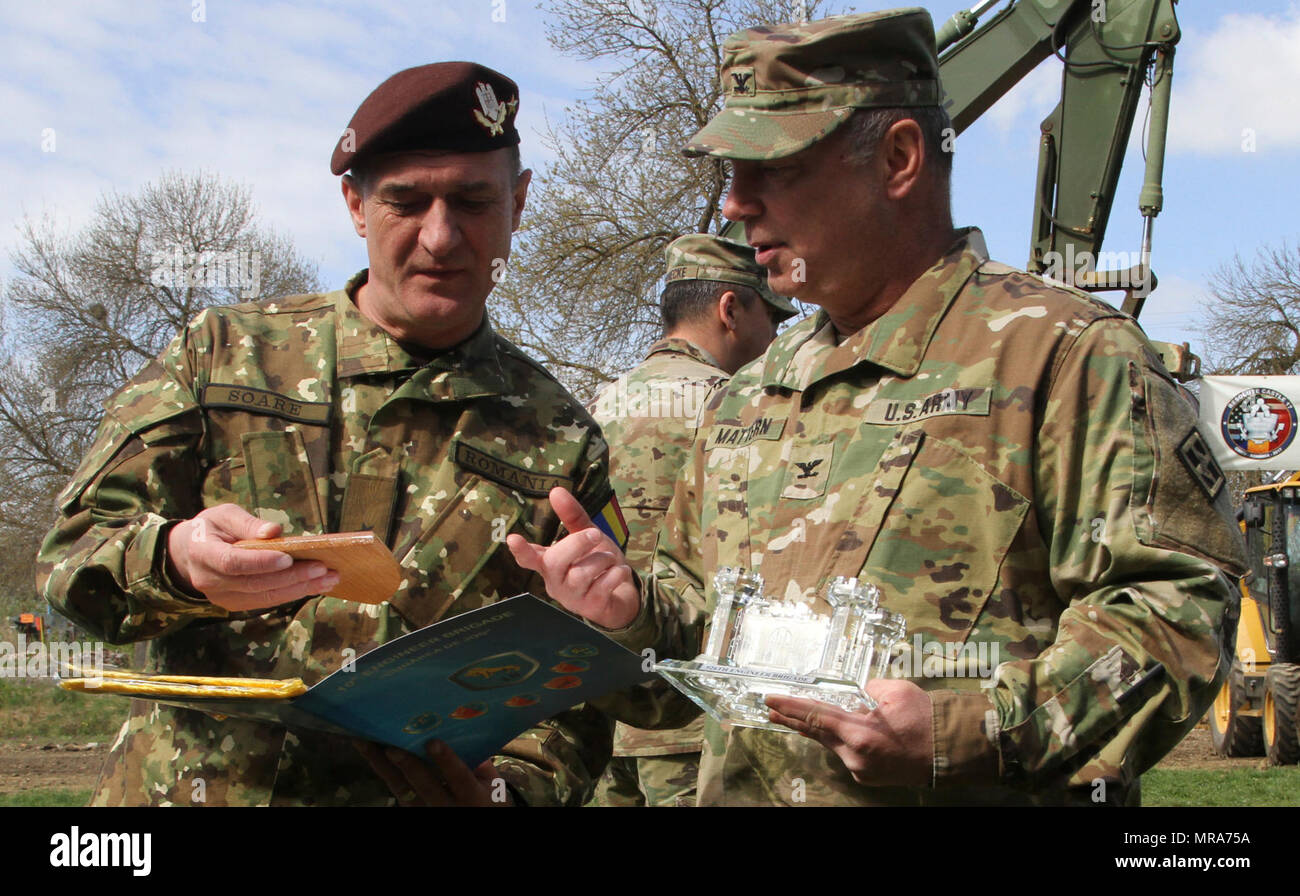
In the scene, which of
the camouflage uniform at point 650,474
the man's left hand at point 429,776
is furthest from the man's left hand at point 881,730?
the camouflage uniform at point 650,474

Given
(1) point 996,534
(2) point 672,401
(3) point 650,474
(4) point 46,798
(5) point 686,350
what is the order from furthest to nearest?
1. (4) point 46,798
2. (5) point 686,350
3. (2) point 672,401
4. (3) point 650,474
5. (1) point 996,534

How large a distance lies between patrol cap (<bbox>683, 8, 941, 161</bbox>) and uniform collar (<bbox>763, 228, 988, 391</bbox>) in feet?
1.12

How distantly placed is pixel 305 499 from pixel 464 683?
0.73 m

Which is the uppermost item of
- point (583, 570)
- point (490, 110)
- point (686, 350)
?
point (686, 350)

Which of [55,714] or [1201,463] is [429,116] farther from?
[55,714]

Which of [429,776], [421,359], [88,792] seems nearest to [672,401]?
[421,359]

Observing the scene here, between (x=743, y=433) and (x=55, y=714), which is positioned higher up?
(x=743, y=433)

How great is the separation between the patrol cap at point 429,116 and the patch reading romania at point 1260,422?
12.4 m

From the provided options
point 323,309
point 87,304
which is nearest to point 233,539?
point 323,309

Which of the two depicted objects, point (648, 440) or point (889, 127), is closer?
point (889, 127)

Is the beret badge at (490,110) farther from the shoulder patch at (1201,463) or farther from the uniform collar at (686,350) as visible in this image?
the uniform collar at (686,350)

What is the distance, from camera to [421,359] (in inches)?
115

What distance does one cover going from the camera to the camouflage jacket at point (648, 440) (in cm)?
509
